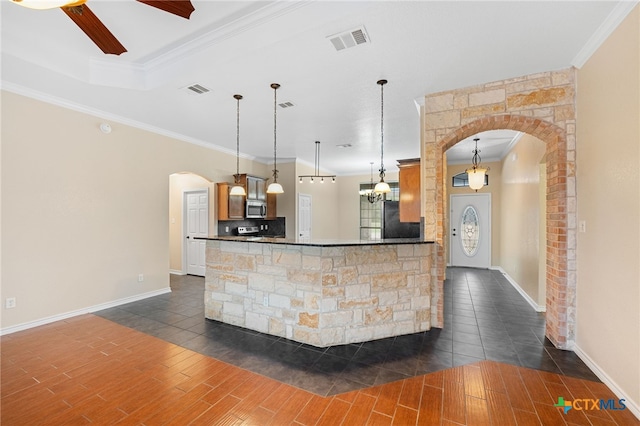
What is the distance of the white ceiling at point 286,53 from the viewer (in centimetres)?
221

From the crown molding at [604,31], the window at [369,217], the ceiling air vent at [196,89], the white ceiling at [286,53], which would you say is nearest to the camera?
the crown molding at [604,31]

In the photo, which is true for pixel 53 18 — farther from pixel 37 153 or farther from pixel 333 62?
pixel 333 62

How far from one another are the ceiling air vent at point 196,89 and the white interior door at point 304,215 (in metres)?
4.42

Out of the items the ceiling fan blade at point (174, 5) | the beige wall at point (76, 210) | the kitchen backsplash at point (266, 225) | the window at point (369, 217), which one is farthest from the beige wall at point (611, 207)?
the window at point (369, 217)

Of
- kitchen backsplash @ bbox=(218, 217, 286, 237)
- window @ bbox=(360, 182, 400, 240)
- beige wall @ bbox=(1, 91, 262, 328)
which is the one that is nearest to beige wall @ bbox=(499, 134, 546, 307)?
window @ bbox=(360, 182, 400, 240)

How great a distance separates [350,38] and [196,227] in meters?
5.40

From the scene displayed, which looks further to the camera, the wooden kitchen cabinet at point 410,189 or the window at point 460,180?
the window at point 460,180

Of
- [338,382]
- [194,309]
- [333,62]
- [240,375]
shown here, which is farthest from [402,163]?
[194,309]

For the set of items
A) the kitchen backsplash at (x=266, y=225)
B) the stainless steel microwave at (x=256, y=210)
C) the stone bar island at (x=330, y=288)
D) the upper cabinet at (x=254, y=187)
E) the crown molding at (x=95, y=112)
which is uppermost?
the crown molding at (x=95, y=112)

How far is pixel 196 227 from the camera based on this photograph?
21.1ft

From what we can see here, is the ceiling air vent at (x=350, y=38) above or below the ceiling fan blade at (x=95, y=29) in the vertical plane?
above

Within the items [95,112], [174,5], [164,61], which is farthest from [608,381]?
[95,112]

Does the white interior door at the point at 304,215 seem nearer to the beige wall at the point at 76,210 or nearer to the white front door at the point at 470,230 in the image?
the beige wall at the point at 76,210

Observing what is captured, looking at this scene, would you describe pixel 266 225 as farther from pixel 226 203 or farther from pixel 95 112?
pixel 95 112
